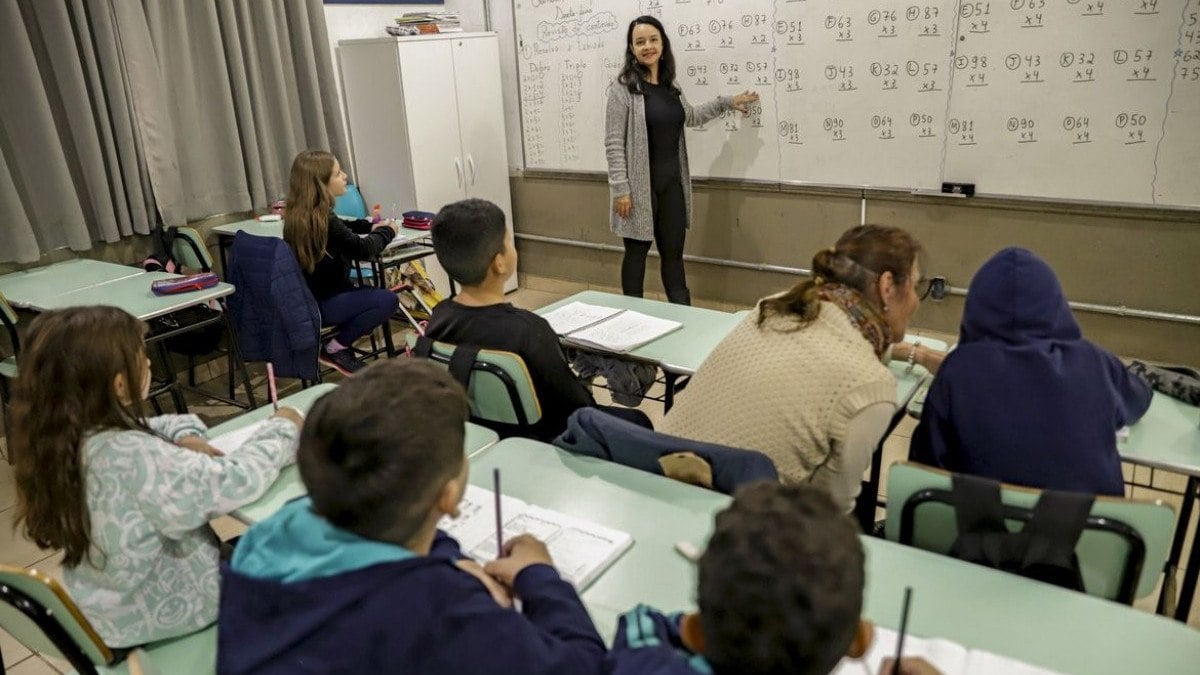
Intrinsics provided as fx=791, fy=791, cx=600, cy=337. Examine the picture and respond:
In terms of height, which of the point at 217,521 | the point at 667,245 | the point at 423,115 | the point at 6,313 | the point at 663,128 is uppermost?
the point at 423,115

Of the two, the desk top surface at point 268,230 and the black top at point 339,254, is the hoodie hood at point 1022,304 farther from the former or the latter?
the desk top surface at point 268,230

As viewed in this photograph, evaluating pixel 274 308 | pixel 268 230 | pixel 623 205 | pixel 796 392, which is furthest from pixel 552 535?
pixel 268 230

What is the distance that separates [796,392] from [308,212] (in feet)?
8.21

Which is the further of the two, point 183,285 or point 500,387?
point 183,285

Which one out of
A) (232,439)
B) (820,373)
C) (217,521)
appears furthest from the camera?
(217,521)

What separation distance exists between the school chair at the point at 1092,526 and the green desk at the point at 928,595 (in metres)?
0.09

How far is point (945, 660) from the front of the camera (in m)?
1.05

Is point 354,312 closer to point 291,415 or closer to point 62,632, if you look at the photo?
point 291,415

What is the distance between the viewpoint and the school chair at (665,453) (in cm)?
146

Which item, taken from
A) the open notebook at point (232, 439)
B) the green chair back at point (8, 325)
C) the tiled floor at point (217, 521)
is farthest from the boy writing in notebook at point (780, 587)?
the green chair back at point (8, 325)

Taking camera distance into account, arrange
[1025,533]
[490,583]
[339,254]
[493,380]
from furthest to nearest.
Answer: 1. [339,254]
2. [493,380]
3. [1025,533]
4. [490,583]

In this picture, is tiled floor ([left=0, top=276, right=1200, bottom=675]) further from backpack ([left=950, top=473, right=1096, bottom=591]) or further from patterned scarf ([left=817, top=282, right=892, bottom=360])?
backpack ([left=950, top=473, right=1096, bottom=591])

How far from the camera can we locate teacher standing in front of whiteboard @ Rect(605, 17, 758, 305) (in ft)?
13.1

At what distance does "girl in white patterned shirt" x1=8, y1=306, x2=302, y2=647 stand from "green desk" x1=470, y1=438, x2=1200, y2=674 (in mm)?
557
